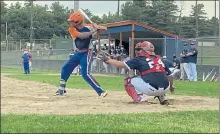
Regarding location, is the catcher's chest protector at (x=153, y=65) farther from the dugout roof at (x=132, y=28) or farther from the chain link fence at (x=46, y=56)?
the dugout roof at (x=132, y=28)

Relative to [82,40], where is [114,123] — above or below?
below

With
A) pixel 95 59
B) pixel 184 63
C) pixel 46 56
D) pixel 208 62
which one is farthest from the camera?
pixel 46 56

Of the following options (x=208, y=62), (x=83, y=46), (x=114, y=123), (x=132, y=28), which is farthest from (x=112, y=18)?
(x=114, y=123)

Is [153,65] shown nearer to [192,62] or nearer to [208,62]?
[192,62]

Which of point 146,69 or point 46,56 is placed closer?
point 146,69

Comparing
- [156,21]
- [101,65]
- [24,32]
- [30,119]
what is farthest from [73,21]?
[156,21]

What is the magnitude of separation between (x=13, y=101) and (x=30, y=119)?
11.3ft

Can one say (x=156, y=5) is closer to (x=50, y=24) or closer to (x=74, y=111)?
(x=50, y=24)

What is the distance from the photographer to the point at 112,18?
7919cm

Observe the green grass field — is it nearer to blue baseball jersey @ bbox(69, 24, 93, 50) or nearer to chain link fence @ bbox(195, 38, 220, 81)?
blue baseball jersey @ bbox(69, 24, 93, 50)

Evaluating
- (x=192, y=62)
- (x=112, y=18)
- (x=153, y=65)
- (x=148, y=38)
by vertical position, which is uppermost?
(x=112, y=18)

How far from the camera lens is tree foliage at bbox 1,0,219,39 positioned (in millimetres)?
61938

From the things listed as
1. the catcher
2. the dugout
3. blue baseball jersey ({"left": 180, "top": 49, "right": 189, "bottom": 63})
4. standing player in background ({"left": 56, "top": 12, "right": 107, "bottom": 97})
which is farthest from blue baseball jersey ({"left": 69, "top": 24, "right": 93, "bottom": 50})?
the dugout

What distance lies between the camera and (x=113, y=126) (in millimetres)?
6332
